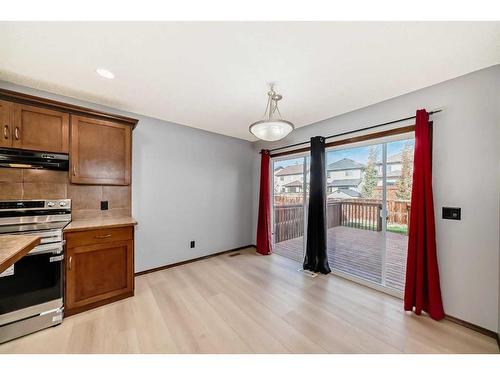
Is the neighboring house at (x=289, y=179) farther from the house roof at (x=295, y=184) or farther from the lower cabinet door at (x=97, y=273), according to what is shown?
the lower cabinet door at (x=97, y=273)

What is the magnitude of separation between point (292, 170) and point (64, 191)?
338cm

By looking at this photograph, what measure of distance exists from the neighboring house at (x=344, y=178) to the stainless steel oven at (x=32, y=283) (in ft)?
11.0

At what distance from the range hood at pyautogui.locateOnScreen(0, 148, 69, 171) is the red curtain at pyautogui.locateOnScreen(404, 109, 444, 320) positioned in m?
3.75

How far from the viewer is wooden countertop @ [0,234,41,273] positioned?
936 mm

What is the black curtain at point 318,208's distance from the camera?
2939 mm

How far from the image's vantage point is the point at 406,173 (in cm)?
237

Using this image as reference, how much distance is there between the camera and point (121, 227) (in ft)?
7.16

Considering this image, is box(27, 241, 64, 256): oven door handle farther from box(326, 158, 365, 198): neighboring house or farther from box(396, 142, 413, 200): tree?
box(396, 142, 413, 200): tree

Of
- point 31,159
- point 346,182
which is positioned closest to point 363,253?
point 346,182

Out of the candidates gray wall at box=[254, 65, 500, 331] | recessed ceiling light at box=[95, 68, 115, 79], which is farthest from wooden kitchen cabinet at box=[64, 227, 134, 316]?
gray wall at box=[254, 65, 500, 331]

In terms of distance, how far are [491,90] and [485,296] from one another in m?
1.84

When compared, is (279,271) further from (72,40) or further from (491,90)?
(72,40)

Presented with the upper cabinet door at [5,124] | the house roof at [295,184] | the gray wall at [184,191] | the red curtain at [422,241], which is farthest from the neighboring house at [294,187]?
the upper cabinet door at [5,124]
